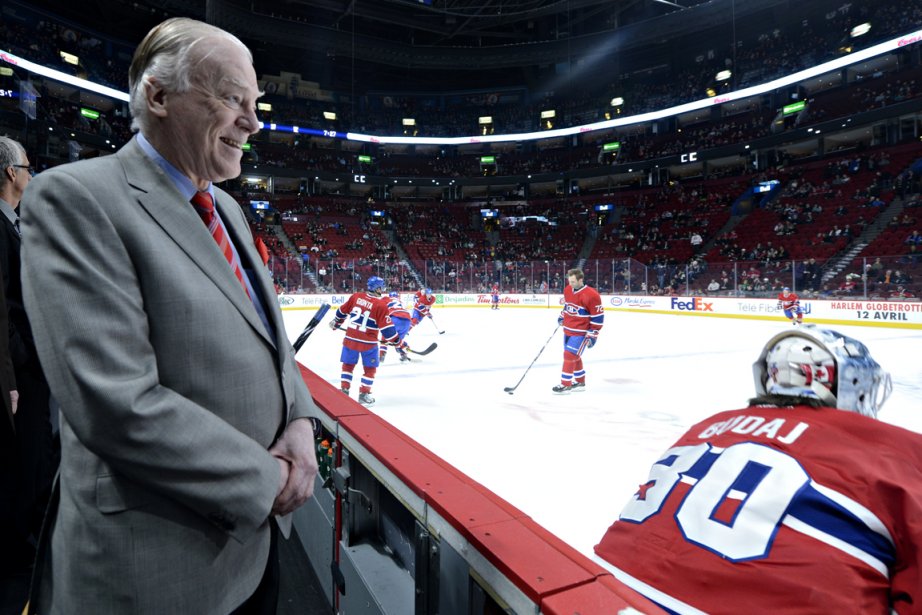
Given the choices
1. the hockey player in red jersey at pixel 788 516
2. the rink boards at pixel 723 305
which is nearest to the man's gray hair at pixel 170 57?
the hockey player in red jersey at pixel 788 516

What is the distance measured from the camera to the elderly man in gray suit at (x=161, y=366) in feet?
2.35

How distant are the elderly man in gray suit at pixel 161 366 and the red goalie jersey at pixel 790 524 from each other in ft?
2.70

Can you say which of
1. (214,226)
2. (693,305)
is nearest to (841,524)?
(214,226)

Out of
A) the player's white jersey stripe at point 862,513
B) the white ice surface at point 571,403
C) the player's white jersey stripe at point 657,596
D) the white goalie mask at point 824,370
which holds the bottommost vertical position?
the white ice surface at point 571,403

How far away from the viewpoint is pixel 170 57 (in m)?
0.91

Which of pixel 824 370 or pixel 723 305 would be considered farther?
pixel 723 305

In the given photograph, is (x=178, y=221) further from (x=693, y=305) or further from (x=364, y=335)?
(x=693, y=305)

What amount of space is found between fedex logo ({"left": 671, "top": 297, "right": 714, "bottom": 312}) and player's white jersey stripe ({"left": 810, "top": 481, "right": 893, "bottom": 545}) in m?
16.5

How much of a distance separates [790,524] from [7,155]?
3.08 meters

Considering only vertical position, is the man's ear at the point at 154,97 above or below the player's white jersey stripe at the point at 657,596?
above

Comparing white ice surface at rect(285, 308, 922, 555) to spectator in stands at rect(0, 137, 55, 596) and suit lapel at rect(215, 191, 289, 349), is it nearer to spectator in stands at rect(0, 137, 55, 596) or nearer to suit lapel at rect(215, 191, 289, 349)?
suit lapel at rect(215, 191, 289, 349)

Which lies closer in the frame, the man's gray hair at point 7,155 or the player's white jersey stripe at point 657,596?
the player's white jersey stripe at point 657,596

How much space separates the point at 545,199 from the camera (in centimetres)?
3366

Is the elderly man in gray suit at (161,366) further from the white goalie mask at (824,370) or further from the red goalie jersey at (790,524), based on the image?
the white goalie mask at (824,370)
